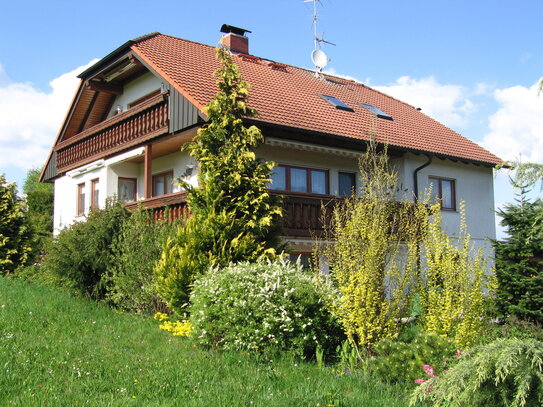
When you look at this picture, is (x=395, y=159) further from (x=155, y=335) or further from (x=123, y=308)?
(x=155, y=335)

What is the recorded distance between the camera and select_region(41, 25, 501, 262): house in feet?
56.6

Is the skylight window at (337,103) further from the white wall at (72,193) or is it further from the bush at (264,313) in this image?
the bush at (264,313)

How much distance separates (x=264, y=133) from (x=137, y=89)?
7134 mm

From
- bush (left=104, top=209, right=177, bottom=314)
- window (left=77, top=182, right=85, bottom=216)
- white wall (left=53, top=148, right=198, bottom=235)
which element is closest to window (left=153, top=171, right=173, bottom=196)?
white wall (left=53, top=148, right=198, bottom=235)

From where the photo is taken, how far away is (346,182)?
2058 cm

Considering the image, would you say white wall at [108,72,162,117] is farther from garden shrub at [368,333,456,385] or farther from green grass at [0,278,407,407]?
garden shrub at [368,333,456,385]

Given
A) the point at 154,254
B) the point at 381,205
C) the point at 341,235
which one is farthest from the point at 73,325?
the point at 381,205

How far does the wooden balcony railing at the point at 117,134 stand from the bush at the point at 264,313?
8.85 m

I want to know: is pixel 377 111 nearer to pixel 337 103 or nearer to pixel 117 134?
pixel 337 103

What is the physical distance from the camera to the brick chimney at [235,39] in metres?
24.4

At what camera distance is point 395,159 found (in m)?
20.9

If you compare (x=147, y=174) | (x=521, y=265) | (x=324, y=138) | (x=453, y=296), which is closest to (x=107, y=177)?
(x=147, y=174)

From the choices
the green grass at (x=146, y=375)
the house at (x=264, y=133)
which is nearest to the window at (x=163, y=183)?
the house at (x=264, y=133)

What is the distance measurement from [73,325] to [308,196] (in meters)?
7.72
